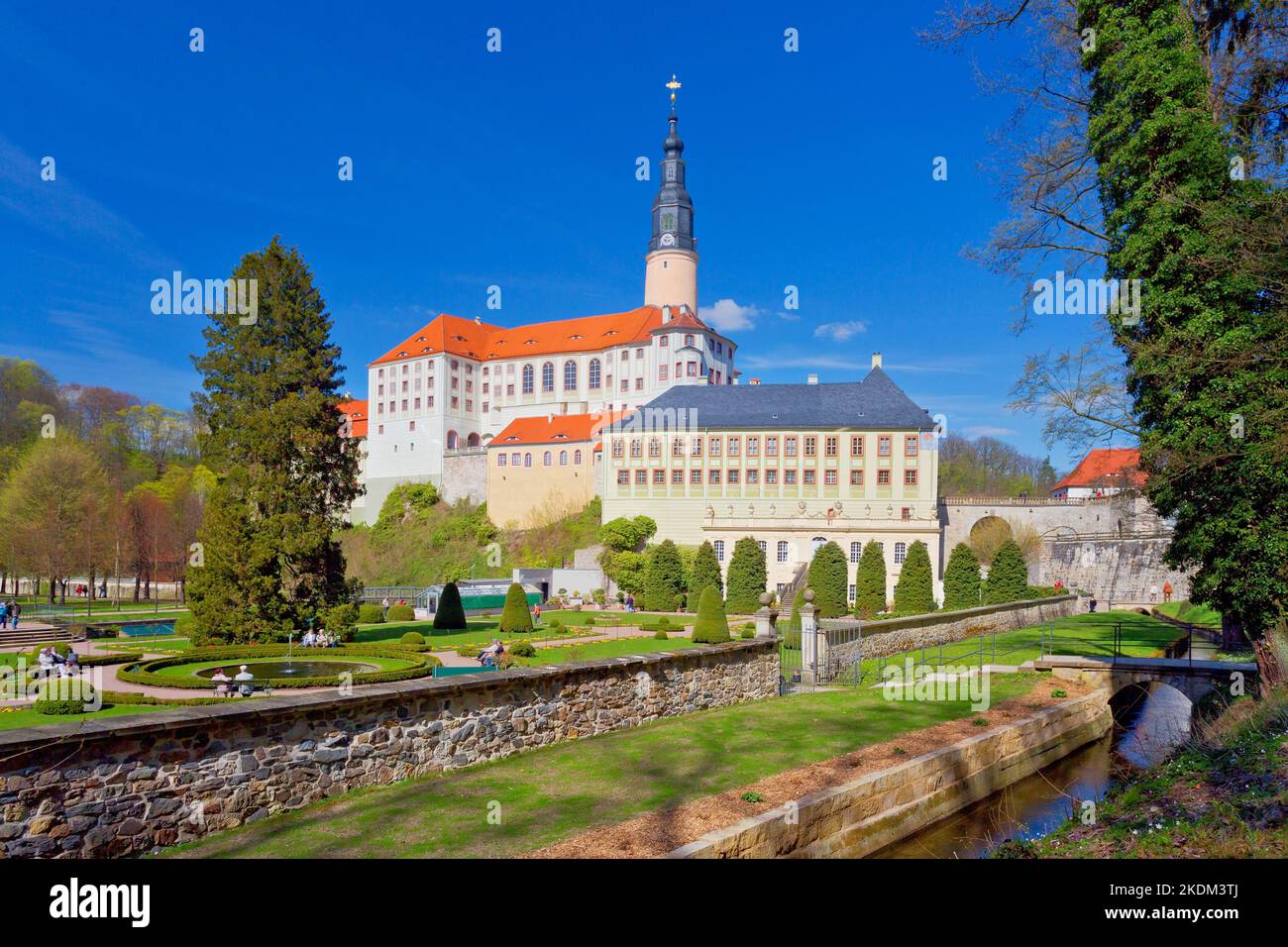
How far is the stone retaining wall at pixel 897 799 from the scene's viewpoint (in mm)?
8406

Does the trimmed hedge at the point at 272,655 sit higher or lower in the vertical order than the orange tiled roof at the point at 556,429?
lower

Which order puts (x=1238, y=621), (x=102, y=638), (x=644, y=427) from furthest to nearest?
(x=644, y=427) < (x=102, y=638) < (x=1238, y=621)

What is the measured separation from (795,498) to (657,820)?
50333 millimetres

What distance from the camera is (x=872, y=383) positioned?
198 feet

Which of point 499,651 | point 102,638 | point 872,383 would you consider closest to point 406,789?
point 499,651

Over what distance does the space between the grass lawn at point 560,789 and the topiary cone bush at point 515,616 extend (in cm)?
1852

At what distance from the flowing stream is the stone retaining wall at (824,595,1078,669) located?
21.2 ft

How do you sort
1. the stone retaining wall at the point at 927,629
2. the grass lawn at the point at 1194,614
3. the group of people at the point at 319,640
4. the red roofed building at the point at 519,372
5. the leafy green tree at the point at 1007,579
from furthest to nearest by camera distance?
1. the red roofed building at the point at 519,372
2. the leafy green tree at the point at 1007,579
3. the grass lawn at the point at 1194,614
4. the group of people at the point at 319,640
5. the stone retaining wall at the point at 927,629

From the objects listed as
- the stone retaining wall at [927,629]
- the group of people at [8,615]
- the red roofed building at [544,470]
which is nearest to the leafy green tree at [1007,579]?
the stone retaining wall at [927,629]

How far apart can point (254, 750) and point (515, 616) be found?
24620mm

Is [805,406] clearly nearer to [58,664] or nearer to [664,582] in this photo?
[664,582]

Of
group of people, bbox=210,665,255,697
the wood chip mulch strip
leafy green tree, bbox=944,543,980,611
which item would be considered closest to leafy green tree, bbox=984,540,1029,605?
leafy green tree, bbox=944,543,980,611

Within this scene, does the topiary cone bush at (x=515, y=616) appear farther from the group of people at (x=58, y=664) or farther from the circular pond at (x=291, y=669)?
the group of people at (x=58, y=664)

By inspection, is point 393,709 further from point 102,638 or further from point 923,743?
point 102,638
